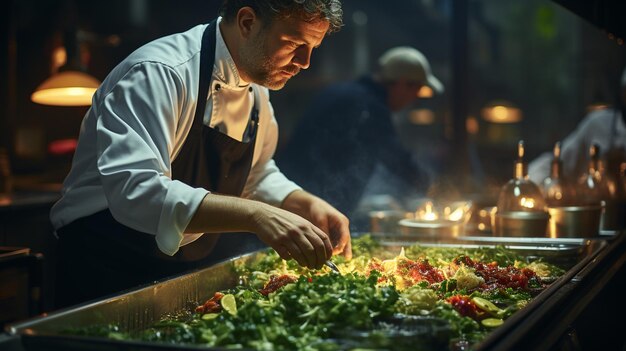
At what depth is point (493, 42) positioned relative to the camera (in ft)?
35.6

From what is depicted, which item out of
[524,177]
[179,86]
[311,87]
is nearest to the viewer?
[179,86]

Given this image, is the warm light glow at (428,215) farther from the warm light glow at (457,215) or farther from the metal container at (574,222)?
the metal container at (574,222)

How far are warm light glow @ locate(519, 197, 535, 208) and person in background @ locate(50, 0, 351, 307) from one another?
123 centimetres

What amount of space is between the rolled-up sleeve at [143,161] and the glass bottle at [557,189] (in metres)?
2.77

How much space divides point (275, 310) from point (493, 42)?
9.52 m

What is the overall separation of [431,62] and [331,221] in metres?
14.0

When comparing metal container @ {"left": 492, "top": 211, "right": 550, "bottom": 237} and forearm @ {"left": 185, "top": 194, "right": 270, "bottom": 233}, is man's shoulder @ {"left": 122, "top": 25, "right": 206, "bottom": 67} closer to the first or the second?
forearm @ {"left": 185, "top": 194, "right": 270, "bottom": 233}

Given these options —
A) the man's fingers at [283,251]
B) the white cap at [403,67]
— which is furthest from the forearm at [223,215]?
the white cap at [403,67]

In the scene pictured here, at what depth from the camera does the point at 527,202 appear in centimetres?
392

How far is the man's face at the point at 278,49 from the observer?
8.89 ft

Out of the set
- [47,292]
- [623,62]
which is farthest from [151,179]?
[623,62]

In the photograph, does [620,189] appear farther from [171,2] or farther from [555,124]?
[555,124]

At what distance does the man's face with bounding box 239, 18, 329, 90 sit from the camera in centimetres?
271

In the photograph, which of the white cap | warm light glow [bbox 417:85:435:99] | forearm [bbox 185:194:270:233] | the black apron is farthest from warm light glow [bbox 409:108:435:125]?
forearm [bbox 185:194:270:233]
